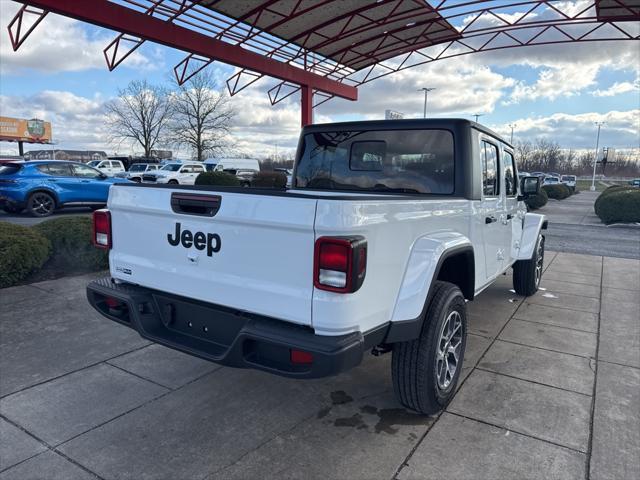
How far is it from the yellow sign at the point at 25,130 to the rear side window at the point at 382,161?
217 ft

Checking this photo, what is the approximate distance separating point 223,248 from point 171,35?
495 inches

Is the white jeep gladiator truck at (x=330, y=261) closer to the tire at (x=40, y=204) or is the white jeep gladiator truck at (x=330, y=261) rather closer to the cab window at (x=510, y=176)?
the cab window at (x=510, y=176)

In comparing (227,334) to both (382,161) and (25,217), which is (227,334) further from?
(25,217)

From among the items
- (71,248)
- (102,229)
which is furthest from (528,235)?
(71,248)

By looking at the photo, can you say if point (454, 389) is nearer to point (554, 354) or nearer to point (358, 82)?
point (554, 354)

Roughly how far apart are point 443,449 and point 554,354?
2.12 meters

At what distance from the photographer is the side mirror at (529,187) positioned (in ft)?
17.7

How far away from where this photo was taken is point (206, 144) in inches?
1882

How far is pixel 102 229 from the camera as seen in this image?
3.33 m

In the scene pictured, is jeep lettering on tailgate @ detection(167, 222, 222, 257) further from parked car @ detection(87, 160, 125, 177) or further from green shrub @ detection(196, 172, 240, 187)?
parked car @ detection(87, 160, 125, 177)

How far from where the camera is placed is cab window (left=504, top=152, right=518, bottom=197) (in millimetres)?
4859

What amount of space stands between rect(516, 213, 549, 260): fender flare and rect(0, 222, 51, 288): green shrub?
6384mm

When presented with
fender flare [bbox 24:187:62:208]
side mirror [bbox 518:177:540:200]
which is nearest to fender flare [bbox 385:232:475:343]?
side mirror [bbox 518:177:540:200]

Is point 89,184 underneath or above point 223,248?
above
